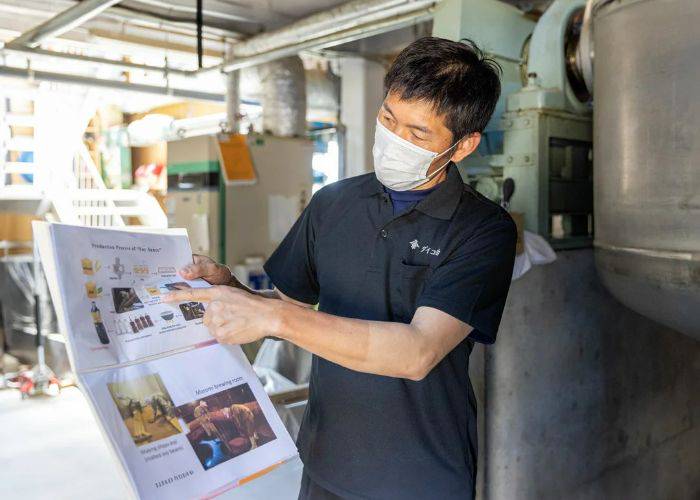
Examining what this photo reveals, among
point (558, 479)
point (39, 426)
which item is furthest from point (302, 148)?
point (558, 479)

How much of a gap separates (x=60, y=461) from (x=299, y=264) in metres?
2.35

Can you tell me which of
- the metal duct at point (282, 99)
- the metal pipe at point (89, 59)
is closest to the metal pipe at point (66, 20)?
the metal pipe at point (89, 59)

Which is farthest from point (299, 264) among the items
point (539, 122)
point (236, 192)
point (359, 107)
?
point (359, 107)

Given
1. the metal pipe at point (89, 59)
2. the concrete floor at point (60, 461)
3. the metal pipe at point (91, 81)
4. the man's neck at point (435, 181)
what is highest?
the metal pipe at point (89, 59)

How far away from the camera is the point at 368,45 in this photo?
448cm

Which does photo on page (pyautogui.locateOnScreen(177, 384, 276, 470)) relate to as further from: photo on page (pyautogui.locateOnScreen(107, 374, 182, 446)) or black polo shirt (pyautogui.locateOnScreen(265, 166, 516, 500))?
black polo shirt (pyautogui.locateOnScreen(265, 166, 516, 500))

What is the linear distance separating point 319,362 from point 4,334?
4118 mm

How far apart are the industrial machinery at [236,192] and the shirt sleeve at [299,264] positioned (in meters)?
2.16

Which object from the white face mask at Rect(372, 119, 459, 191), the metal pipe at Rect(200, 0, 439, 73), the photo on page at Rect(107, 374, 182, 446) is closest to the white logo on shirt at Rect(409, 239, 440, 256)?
the white face mask at Rect(372, 119, 459, 191)

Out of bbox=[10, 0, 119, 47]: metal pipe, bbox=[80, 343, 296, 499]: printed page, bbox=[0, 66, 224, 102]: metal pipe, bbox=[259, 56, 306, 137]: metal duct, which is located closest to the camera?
bbox=[80, 343, 296, 499]: printed page

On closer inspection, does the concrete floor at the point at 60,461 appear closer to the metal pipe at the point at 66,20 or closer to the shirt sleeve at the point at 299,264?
the shirt sleeve at the point at 299,264

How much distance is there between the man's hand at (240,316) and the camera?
0.86 meters

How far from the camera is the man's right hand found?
1023mm

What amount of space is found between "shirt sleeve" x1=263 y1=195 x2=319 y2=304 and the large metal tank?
78 cm
